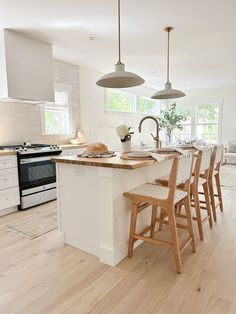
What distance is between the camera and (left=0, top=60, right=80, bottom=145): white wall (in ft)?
12.7

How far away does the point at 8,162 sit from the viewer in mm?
3344

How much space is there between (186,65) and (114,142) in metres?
2.55

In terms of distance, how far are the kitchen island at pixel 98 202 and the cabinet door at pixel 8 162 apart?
129 cm

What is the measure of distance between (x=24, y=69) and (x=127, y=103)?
3.84 m

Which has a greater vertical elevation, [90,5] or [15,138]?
[90,5]

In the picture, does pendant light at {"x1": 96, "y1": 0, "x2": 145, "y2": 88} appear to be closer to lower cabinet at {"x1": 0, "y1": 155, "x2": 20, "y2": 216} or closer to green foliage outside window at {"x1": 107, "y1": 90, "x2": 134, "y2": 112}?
lower cabinet at {"x1": 0, "y1": 155, "x2": 20, "y2": 216}

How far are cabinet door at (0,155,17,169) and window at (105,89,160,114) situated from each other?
124 inches

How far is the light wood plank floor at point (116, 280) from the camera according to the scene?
5.29ft

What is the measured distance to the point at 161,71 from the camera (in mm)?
5848

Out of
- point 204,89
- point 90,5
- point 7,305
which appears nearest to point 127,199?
point 7,305

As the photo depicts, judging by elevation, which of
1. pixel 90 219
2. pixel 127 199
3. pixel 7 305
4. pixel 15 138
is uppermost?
pixel 15 138

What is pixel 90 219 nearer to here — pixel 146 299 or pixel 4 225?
pixel 146 299

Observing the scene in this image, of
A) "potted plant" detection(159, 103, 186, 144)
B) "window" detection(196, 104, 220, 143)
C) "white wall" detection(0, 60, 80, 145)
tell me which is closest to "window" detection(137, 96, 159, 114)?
"potted plant" detection(159, 103, 186, 144)

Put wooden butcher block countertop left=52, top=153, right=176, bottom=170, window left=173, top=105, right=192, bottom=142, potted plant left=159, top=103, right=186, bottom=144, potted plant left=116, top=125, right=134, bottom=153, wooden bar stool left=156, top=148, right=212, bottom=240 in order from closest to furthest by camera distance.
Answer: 1. wooden butcher block countertop left=52, top=153, right=176, bottom=170
2. wooden bar stool left=156, top=148, right=212, bottom=240
3. potted plant left=116, top=125, right=134, bottom=153
4. potted plant left=159, top=103, right=186, bottom=144
5. window left=173, top=105, right=192, bottom=142
